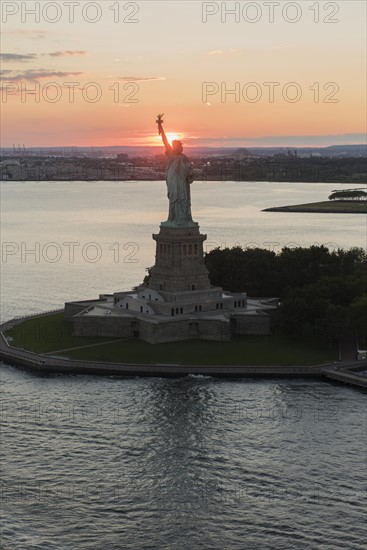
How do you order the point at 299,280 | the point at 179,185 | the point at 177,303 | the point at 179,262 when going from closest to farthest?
the point at 177,303 → the point at 179,262 → the point at 179,185 → the point at 299,280

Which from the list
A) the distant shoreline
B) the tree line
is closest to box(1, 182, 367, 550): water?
the tree line

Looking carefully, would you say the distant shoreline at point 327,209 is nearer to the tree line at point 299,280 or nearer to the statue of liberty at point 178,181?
the tree line at point 299,280

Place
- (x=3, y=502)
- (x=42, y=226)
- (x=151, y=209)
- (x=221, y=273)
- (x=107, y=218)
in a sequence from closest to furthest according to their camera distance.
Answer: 1. (x=3, y=502)
2. (x=221, y=273)
3. (x=42, y=226)
4. (x=107, y=218)
5. (x=151, y=209)

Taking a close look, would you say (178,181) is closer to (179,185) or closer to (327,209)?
(179,185)

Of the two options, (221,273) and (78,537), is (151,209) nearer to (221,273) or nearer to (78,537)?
(221,273)

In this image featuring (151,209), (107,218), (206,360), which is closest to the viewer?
(206,360)

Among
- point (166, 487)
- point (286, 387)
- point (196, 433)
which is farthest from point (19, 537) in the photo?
point (286, 387)

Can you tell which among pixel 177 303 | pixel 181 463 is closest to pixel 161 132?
pixel 177 303
